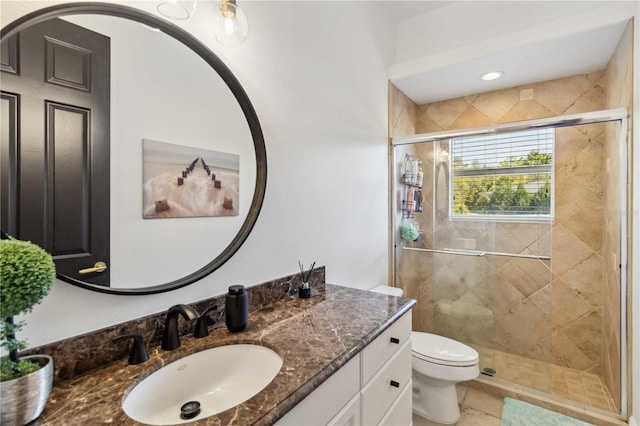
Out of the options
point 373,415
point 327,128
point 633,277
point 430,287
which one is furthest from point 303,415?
point 430,287

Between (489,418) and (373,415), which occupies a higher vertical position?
(373,415)

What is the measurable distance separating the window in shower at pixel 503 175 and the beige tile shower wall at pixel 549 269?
0.12 metres

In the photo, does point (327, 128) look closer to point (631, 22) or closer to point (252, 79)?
point (252, 79)

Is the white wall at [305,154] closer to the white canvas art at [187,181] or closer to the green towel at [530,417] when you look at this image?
the white canvas art at [187,181]

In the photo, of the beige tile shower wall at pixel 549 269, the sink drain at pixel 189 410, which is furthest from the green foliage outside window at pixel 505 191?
the sink drain at pixel 189 410

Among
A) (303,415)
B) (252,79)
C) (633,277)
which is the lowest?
(303,415)

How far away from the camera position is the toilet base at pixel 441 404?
196 centimetres

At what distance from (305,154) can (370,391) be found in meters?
1.15

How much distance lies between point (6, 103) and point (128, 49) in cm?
38

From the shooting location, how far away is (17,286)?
0.61m

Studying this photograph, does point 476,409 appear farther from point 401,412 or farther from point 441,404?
point 401,412

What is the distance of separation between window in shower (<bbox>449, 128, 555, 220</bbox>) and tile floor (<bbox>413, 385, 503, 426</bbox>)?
1.35 metres

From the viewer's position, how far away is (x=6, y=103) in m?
0.74

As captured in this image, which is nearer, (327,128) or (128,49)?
(128,49)
